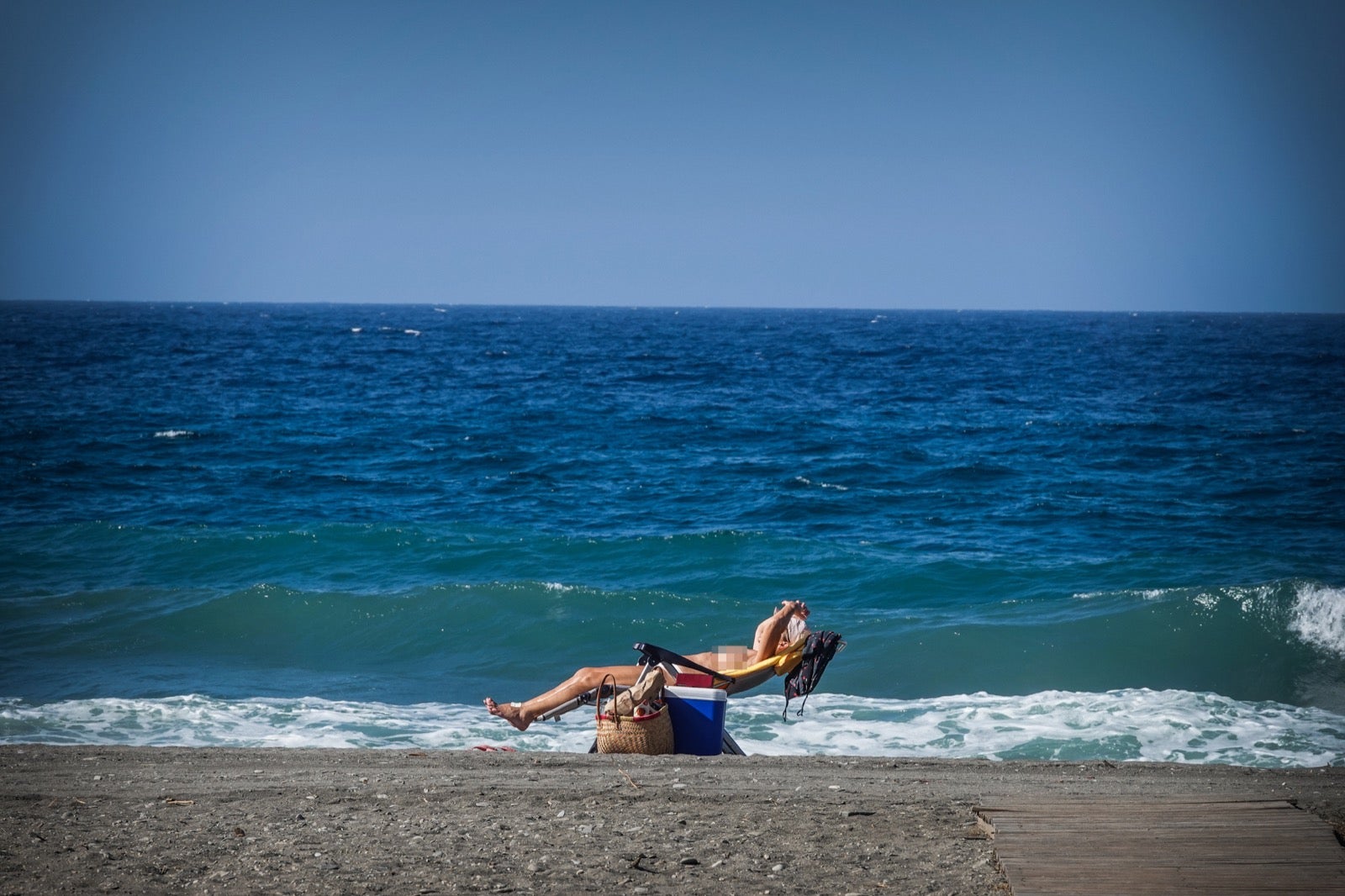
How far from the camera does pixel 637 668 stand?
293 inches

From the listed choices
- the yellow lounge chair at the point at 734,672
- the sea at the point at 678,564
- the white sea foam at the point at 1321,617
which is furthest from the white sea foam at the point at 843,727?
the white sea foam at the point at 1321,617

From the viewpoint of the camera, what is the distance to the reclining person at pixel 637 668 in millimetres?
7480

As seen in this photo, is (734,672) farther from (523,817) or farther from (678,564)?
(678,564)

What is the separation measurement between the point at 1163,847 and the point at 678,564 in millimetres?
11377

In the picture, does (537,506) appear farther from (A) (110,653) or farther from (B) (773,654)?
(B) (773,654)

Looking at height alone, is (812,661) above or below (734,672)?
above

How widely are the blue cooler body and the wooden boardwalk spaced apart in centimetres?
214

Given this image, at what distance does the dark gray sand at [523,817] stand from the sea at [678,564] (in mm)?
1917

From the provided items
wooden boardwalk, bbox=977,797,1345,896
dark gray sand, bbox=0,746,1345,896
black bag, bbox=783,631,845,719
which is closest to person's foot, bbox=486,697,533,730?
dark gray sand, bbox=0,746,1345,896

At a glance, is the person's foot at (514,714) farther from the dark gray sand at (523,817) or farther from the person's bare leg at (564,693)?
the dark gray sand at (523,817)

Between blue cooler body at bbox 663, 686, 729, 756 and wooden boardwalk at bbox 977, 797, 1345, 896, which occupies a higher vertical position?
wooden boardwalk at bbox 977, 797, 1345, 896

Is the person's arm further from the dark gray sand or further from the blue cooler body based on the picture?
the dark gray sand

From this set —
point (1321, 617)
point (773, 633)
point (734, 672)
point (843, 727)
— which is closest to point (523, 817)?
point (734, 672)

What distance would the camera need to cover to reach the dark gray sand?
4.70 meters
